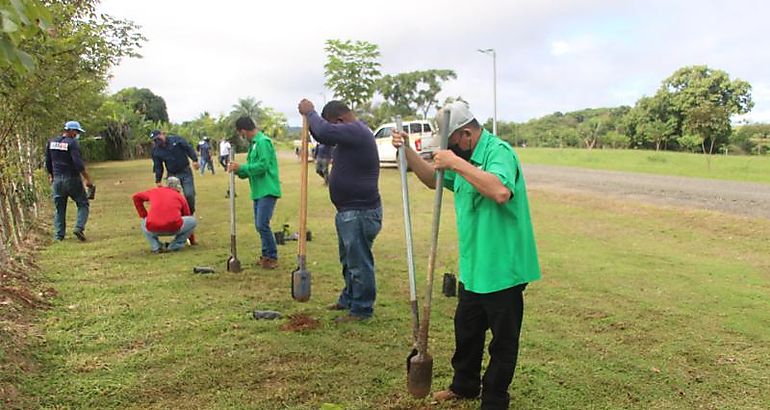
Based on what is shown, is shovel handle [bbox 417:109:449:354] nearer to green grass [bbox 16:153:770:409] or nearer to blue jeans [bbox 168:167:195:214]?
green grass [bbox 16:153:770:409]

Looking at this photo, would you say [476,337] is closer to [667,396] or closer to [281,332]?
[667,396]

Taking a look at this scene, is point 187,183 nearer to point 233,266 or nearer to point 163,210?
point 163,210

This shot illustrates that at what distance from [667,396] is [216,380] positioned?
3.17 metres

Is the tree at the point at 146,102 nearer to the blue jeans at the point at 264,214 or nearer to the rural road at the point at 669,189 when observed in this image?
the rural road at the point at 669,189

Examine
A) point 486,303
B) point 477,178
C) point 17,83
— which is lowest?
point 486,303

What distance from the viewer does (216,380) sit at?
404 centimetres

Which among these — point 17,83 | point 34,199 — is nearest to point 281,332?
point 17,83

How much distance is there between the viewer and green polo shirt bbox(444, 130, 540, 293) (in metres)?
3.19

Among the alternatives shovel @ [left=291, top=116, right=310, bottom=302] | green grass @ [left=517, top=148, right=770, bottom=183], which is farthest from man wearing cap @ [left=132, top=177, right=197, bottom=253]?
green grass @ [left=517, top=148, right=770, bottom=183]

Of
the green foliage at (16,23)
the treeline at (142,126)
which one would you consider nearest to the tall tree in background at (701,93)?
the treeline at (142,126)

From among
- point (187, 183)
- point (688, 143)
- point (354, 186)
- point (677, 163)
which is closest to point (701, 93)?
point (688, 143)

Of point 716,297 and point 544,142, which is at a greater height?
point 544,142

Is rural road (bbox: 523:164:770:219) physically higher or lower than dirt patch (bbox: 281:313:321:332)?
higher

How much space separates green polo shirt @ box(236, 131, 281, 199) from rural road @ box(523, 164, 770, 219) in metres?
9.67
